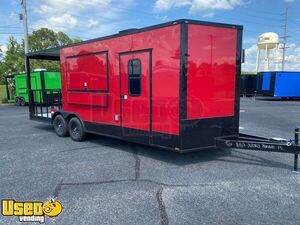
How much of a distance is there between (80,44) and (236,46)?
170 inches

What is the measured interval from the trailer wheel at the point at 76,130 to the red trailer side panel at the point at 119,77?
293mm

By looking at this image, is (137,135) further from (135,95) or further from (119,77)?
(119,77)

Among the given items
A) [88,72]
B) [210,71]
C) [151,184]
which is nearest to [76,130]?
[88,72]

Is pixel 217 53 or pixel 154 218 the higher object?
pixel 217 53

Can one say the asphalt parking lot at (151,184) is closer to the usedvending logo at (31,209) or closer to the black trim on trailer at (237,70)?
the usedvending logo at (31,209)

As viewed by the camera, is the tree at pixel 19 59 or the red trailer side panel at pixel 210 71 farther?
the tree at pixel 19 59

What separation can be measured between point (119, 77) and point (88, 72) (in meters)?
1.38

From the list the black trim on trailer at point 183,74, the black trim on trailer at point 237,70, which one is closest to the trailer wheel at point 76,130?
the black trim on trailer at point 183,74

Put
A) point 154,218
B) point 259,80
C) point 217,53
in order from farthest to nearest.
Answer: point 259,80
point 217,53
point 154,218

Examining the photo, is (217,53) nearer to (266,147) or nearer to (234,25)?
(234,25)

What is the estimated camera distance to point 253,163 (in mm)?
5801

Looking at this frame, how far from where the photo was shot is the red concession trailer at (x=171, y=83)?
519 cm

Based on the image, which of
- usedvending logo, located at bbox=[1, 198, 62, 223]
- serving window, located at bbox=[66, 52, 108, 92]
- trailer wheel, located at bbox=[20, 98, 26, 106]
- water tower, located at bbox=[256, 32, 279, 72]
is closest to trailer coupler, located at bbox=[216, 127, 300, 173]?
serving window, located at bbox=[66, 52, 108, 92]

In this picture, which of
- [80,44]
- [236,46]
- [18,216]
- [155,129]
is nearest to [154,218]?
[18,216]
